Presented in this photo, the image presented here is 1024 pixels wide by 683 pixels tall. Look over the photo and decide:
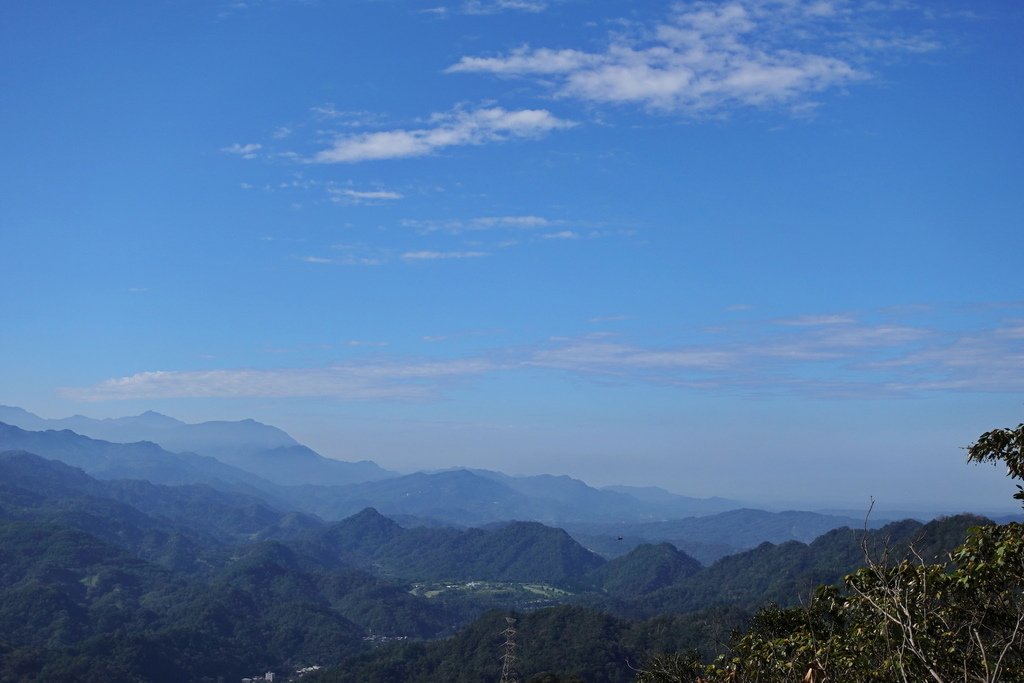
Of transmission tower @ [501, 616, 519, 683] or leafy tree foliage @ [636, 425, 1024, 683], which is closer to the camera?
leafy tree foliage @ [636, 425, 1024, 683]

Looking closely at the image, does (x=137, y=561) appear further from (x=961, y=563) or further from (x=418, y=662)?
(x=961, y=563)

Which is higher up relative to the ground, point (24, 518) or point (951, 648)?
point (951, 648)

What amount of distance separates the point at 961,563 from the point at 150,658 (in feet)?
382

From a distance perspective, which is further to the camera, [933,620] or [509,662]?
[509,662]

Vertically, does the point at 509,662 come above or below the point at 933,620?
below

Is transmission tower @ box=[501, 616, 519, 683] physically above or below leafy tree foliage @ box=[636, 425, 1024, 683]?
below

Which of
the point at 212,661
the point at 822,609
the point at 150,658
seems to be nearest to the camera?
the point at 822,609

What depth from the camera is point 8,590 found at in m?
140

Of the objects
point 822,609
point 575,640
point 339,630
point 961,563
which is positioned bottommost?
point 339,630

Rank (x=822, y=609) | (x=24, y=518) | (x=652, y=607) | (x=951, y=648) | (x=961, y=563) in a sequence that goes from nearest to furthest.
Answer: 1. (x=951, y=648)
2. (x=961, y=563)
3. (x=822, y=609)
4. (x=652, y=607)
5. (x=24, y=518)

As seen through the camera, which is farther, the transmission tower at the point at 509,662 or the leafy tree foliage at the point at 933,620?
the transmission tower at the point at 509,662

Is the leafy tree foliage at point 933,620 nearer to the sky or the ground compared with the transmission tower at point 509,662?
nearer to the sky

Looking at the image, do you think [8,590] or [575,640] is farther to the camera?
[8,590]

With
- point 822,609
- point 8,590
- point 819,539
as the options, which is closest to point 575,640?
point 819,539
